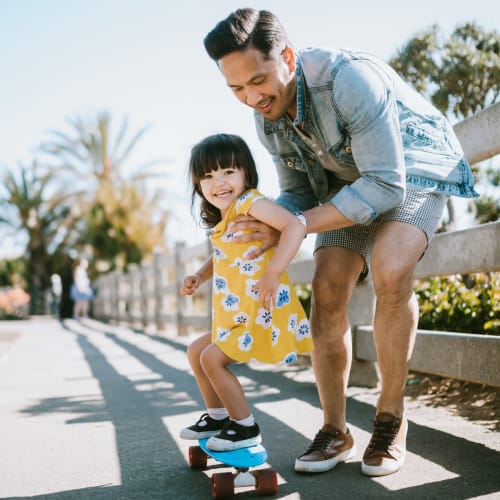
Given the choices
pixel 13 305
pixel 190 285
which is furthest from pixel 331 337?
pixel 13 305

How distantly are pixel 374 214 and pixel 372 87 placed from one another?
17.2 inches

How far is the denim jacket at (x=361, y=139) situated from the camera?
7.57 feet

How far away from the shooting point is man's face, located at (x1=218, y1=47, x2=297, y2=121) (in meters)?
2.31

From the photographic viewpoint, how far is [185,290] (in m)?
2.72

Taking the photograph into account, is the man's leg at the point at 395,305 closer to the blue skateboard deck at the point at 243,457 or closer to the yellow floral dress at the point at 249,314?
the yellow floral dress at the point at 249,314

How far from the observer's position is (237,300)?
95.0 inches

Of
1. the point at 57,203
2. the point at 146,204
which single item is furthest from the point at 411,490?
the point at 57,203

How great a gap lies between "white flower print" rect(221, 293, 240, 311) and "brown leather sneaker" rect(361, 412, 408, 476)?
659mm

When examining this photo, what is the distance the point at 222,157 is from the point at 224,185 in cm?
11

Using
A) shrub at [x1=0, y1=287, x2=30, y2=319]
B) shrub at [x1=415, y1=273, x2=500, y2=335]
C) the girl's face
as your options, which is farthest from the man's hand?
shrub at [x1=0, y1=287, x2=30, y2=319]

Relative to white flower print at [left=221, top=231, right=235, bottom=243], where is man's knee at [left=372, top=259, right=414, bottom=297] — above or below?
below

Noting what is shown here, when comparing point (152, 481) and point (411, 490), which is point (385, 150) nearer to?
point (411, 490)

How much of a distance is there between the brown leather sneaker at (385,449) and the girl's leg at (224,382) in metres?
0.47

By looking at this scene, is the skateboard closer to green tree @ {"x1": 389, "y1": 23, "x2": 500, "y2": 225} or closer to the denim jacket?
the denim jacket
